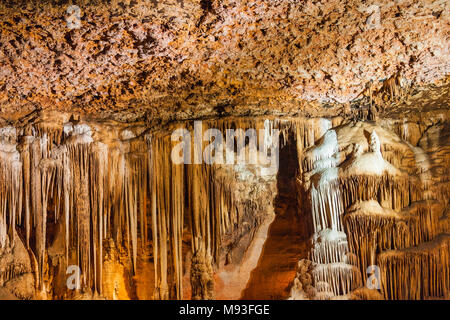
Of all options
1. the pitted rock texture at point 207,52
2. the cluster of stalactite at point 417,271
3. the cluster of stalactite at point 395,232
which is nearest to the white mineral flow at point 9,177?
the pitted rock texture at point 207,52

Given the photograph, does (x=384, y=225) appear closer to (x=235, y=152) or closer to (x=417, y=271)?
(x=417, y=271)

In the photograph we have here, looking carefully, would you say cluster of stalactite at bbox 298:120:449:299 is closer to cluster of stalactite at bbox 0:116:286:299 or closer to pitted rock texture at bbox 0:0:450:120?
pitted rock texture at bbox 0:0:450:120

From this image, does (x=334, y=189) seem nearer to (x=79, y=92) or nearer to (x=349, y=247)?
(x=349, y=247)

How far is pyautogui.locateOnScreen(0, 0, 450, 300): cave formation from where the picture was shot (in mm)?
3971

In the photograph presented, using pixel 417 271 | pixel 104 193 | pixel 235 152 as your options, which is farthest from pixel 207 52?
pixel 417 271

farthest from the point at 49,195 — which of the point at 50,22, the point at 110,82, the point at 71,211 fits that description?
the point at 50,22

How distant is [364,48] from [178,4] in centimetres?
204

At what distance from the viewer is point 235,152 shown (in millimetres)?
5859

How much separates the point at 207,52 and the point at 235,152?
197cm

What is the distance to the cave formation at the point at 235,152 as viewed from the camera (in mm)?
3971

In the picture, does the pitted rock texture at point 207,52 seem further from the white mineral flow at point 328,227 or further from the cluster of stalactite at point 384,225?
the cluster of stalactite at point 384,225

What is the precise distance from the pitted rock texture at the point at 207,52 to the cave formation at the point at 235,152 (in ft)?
0.07

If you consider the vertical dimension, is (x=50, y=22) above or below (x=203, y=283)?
above

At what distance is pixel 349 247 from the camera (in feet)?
16.6
